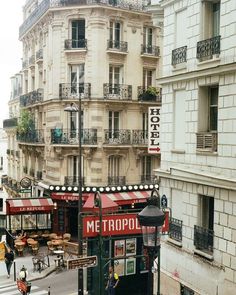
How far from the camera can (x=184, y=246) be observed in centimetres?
1533

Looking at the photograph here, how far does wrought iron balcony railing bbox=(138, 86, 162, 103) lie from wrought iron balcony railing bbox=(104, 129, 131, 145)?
251cm

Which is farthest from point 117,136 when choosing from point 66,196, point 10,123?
point 10,123

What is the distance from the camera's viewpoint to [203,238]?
14375mm

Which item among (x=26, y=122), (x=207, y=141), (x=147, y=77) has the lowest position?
(x=207, y=141)

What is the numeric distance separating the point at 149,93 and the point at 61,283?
15066 millimetres

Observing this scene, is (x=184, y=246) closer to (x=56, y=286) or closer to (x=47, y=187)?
(x=56, y=286)

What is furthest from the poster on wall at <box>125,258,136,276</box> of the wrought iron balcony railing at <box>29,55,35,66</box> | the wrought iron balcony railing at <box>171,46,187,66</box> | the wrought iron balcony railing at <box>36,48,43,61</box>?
the wrought iron balcony railing at <box>29,55,35,66</box>

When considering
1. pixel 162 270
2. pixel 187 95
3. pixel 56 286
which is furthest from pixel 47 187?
pixel 187 95

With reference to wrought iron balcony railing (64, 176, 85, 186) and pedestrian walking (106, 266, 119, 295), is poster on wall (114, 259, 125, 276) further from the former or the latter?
wrought iron balcony railing (64, 176, 85, 186)

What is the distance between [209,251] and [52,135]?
19.1m

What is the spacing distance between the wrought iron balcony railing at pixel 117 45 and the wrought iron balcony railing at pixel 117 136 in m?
5.20

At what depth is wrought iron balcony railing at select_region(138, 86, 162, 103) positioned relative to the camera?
32250mm

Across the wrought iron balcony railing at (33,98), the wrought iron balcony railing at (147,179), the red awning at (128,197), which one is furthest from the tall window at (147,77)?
the wrought iron balcony railing at (33,98)

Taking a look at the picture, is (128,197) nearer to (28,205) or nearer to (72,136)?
(72,136)
